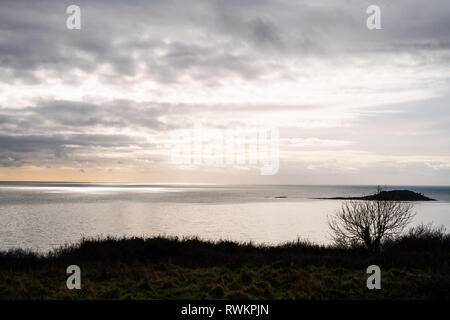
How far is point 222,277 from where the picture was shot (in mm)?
15242

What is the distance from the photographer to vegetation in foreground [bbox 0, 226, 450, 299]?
12.8 m

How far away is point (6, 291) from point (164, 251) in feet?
37.0

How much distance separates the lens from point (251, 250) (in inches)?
1007

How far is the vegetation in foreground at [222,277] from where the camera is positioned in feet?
42.1
